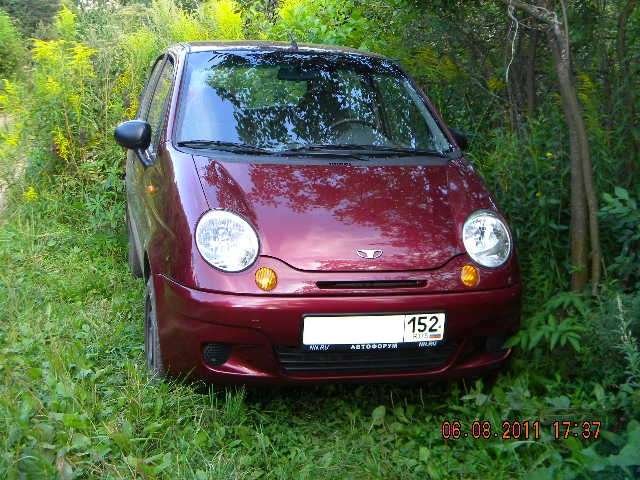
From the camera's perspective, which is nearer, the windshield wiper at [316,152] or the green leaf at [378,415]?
the green leaf at [378,415]

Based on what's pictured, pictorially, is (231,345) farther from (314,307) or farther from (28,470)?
(28,470)

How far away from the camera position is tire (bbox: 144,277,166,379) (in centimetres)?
316

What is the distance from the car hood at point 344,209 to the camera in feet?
9.64

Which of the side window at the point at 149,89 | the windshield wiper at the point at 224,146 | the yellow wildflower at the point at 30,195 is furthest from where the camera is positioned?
the yellow wildflower at the point at 30,195

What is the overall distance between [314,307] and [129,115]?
4138 mm

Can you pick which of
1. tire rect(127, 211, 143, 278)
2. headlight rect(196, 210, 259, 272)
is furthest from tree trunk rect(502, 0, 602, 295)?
tire rect(127, 211, 143, 278)

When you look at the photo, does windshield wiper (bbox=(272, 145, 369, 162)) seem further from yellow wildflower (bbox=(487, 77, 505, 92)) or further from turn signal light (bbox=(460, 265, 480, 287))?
yellow wildflower (bbox=(487, 77, 505, 92))

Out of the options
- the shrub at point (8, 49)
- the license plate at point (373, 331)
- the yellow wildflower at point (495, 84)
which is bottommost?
the license plate at point (373, 331)

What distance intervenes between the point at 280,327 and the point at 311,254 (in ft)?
0.98

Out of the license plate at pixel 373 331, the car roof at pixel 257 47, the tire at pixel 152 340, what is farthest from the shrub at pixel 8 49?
the license plate at pixel 373 331

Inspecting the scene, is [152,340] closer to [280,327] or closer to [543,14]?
[280,327]

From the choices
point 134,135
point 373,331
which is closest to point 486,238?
point 373,331

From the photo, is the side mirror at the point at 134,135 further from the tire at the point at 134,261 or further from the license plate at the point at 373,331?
the license plate at the point at 373,331

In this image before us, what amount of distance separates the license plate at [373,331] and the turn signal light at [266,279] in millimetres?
177
